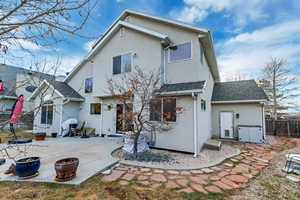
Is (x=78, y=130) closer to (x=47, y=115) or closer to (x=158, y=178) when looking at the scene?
(x=47, y=115)

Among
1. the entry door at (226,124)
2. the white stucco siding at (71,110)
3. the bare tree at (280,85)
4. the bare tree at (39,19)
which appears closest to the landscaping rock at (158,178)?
the bare tree at (39,19)

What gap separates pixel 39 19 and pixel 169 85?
6.24 meters

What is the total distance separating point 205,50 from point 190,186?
804 centimetres

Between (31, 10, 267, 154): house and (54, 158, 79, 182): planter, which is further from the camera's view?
(31, 10, 267, 154): house

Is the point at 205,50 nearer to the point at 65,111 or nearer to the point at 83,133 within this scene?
the point at 83,133

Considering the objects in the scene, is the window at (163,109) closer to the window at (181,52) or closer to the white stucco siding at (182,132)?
the white stucco siding at (182,132)

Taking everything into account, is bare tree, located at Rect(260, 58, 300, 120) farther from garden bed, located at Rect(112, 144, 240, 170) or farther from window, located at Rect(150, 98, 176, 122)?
window, located at Rect(150, 98, 176, 122)

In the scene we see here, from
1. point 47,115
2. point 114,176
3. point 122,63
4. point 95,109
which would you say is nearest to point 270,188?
point 114,176

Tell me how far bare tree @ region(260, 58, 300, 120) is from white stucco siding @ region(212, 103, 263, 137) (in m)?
8.91

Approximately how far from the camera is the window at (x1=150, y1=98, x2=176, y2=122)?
707 centimetres

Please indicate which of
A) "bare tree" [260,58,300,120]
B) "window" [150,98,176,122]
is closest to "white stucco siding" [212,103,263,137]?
"window" [150,98,176,122]

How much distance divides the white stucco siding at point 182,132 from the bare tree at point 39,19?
5668 mm

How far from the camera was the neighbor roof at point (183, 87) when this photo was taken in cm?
645

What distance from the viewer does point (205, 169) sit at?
4.91 m
